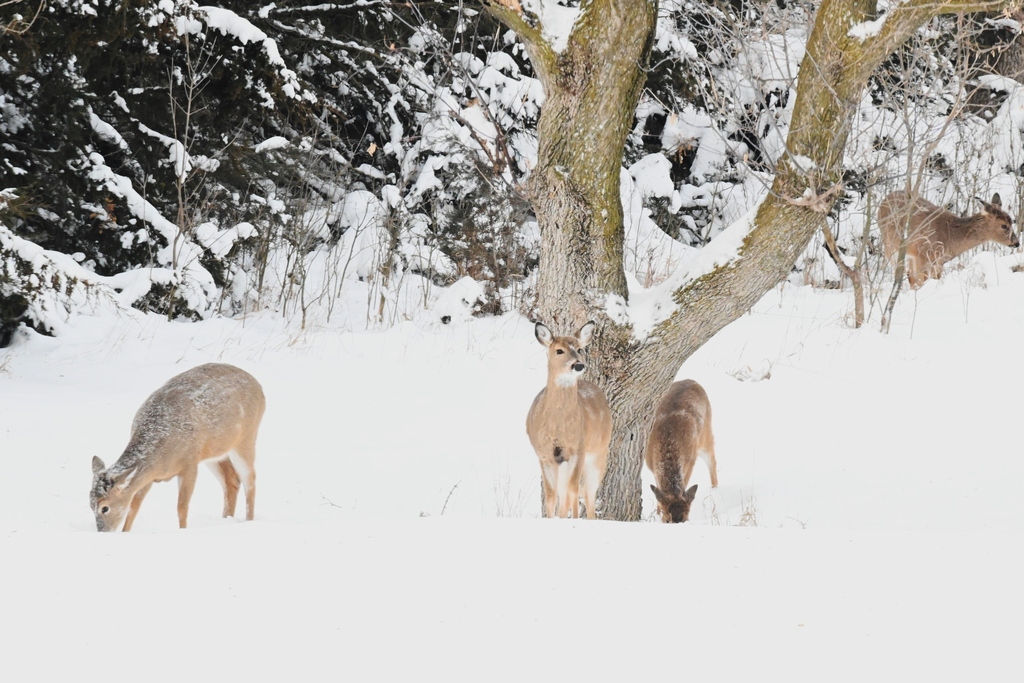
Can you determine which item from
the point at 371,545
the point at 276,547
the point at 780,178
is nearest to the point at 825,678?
the point at 371,545

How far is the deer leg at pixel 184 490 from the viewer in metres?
6.83

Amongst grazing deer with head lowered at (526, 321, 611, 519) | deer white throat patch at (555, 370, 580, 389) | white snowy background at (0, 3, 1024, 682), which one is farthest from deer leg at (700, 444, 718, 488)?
deer white throat patch at (555, 370, 580, 389)

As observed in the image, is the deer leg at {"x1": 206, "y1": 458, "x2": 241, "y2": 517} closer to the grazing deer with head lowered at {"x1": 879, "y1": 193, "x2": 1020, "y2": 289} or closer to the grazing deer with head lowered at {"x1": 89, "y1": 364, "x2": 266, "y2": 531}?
the grazing deer with head lowered at {"x1": 89, "y1": 364, "x2": 266, "y2": 531}

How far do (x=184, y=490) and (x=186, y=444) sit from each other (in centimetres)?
30

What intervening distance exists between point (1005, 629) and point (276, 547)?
9.62 ft

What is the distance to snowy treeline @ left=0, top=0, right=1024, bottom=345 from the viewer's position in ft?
39.0

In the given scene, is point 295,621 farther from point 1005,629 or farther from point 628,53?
point 628,53

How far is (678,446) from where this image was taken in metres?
8.62

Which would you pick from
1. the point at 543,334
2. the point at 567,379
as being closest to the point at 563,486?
the point at 567,379

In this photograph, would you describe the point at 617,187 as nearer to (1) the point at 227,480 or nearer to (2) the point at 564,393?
(2) the point at 564,393

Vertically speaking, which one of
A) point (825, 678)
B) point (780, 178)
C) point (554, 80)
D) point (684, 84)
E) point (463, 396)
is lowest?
point (825, 678)

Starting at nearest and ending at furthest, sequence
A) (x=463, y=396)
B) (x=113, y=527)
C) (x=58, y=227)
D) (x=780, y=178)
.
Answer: (x=113, y=527), (x=780, y=178), (x=463, y=396), (x=58, y=227)

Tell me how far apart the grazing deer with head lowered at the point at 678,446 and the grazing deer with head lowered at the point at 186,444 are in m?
2.99

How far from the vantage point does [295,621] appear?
3775mm
